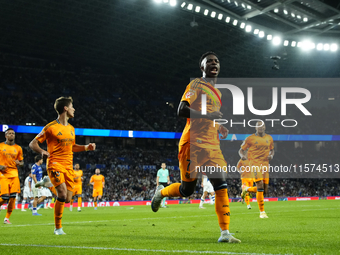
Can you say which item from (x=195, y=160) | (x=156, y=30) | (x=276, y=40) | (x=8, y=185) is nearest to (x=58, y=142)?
(x=195, y=160)

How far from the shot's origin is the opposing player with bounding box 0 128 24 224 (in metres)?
9.95

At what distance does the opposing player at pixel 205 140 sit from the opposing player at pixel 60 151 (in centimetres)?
236

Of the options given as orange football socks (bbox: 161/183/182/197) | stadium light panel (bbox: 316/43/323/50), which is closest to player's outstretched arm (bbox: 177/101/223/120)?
orange football socks (bbox: 161/183/182/197)

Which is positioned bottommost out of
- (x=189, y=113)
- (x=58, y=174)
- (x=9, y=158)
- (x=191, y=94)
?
(x=58, y=174)

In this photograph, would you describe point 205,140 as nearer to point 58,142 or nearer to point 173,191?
point 173,191

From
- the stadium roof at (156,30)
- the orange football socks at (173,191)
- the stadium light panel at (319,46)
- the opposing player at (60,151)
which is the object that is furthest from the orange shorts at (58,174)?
the stadium light panel at (319,46)

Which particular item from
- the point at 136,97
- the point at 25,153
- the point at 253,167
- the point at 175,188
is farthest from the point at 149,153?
the point at 175,188

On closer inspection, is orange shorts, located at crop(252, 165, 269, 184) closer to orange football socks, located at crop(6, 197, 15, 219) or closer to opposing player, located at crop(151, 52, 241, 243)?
opposing player, located at crop(151, 52, 241, 243)

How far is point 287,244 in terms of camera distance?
4961mm

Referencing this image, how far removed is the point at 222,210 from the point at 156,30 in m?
28.1

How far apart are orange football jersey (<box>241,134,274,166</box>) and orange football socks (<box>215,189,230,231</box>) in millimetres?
5725

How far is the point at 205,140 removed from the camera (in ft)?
17.7

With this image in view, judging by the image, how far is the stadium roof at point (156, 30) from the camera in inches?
1075

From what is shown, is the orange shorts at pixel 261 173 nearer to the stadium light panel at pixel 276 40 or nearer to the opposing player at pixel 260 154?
the opposing player at pixel 260 154
